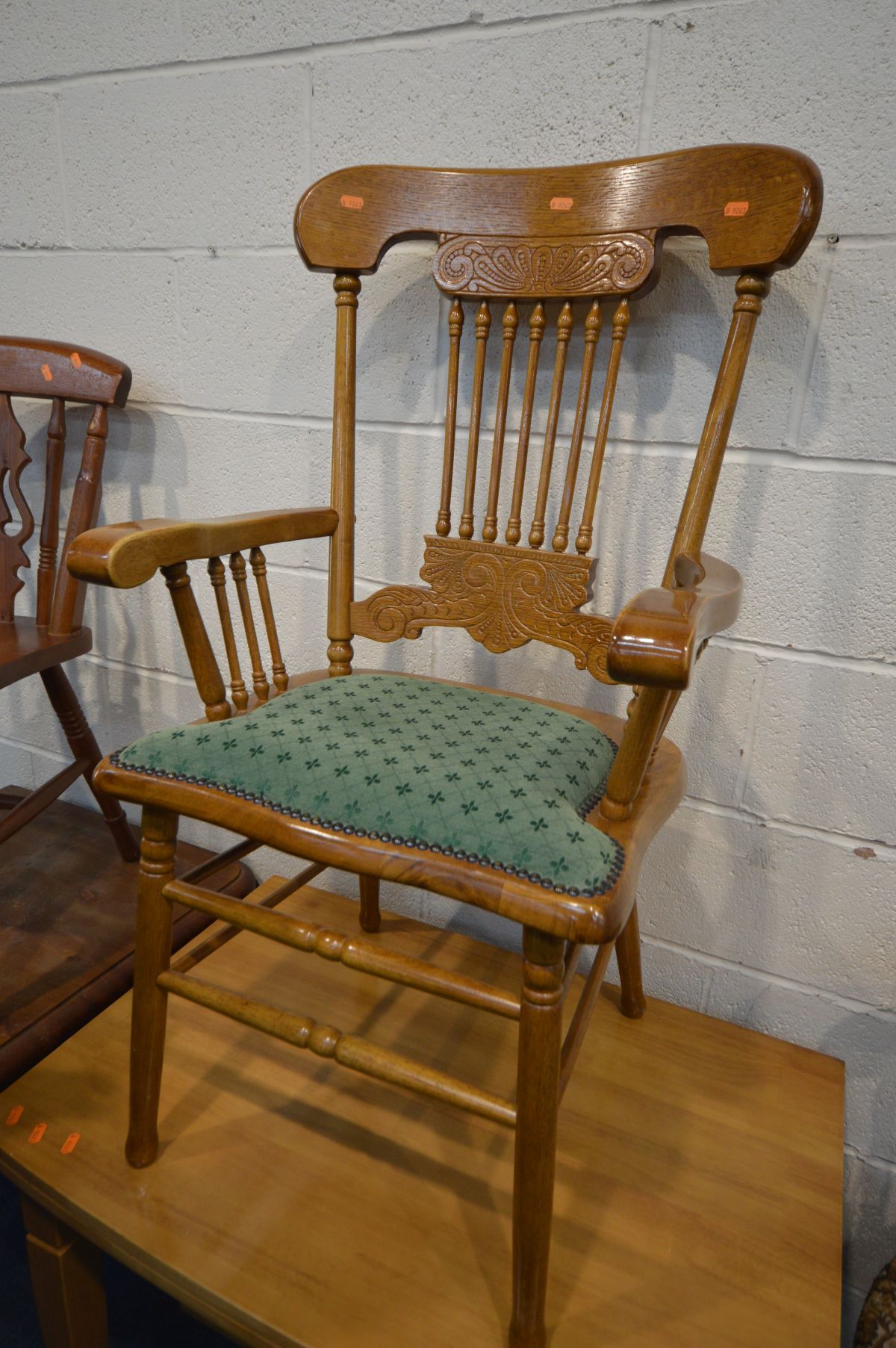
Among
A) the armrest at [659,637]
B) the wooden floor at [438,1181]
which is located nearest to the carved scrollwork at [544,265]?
the armrest at [659,637]

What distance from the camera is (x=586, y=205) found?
87 cm

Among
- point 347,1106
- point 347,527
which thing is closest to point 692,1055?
point 347,1106

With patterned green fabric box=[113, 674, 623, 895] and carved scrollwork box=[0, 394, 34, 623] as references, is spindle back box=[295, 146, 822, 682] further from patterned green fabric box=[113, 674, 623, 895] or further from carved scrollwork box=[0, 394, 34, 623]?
carved scrollwork box=[0, 394, 34, 623]

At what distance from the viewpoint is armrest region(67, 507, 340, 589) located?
694 millimetres

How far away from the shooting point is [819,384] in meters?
0.92

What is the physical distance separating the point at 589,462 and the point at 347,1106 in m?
0.89

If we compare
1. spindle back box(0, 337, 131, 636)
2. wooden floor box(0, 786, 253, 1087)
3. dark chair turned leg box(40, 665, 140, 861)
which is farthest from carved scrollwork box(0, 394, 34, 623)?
wooden floor box(0, 786, 253, 1087)

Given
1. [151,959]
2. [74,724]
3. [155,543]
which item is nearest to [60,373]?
[74,724]

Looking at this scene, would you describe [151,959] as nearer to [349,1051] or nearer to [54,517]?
[349,1051]

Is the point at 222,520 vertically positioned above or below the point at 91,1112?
above

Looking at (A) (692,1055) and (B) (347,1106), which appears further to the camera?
(A) (692,1055)

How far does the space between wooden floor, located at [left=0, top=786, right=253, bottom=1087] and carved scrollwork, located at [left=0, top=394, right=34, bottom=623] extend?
0.46 meters

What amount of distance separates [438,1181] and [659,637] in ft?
2.29

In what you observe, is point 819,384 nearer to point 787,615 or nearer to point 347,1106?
point 787,615
